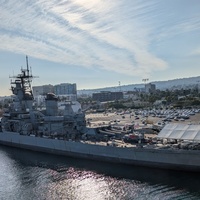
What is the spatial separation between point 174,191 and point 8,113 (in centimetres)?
2592

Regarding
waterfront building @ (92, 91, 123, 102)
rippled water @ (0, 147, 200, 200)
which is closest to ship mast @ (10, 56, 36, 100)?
rippled water @ (0, 147, 200, 200)

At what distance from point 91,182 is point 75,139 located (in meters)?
8.77

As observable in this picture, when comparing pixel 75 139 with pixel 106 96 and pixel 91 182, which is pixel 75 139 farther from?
pixel 106 96

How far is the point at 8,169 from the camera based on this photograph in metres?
26.9

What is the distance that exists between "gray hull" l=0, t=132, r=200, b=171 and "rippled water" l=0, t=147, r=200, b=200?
0.59 m

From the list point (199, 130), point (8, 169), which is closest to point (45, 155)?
point (8, 169)

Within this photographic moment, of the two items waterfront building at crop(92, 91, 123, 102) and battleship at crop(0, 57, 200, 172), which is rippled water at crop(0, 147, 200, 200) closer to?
battleship at crop(0, 57, 200, 172)

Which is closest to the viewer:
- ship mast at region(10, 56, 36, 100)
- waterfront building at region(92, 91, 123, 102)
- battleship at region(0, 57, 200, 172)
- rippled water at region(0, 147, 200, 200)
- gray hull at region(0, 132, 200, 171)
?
rippled water at region(0, 147, 200, 200)

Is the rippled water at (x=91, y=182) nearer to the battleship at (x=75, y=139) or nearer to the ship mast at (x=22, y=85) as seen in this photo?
the battleship at (x=75, y=139)

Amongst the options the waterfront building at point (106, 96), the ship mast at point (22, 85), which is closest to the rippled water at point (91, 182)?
the ship mast at point (22, 85)

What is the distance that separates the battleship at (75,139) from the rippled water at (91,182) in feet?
Result: 2.65

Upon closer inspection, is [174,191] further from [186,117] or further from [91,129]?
[186,117]

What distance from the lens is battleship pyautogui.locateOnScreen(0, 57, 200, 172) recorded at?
22.6 metres

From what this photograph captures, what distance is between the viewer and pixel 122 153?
81.5ft
